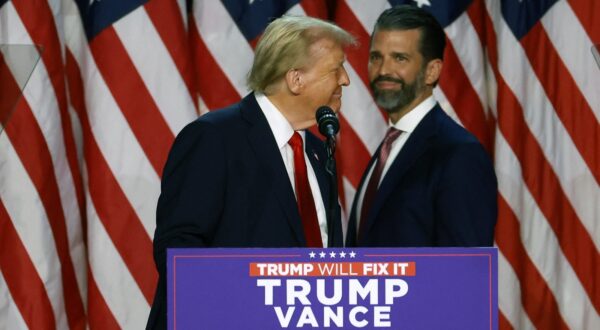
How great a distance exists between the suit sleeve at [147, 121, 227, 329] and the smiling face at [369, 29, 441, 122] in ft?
2.98

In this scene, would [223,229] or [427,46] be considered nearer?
[223,229]

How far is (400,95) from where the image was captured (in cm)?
316

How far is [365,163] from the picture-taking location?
385 centimetres

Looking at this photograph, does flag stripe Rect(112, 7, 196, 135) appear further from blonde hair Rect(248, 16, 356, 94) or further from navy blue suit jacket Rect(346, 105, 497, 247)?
blonde hair Rect(248, 16, 356, 94)

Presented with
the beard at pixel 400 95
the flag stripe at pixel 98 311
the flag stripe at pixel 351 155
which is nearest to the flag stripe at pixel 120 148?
the flag stripe at pixel 98 311

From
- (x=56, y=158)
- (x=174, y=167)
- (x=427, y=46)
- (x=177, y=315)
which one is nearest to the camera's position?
(x=177, y=315)

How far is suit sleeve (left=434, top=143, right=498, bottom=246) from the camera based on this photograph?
9.16ft

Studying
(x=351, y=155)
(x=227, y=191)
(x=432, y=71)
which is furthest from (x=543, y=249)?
(x=227, y=191)

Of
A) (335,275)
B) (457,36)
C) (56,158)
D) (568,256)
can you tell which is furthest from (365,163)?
(335,275)

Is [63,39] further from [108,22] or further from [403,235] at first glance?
[403,235]

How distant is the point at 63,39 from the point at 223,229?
161 cm

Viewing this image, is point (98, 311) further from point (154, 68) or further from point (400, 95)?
point (400, 95)

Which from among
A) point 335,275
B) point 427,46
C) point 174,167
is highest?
point 427,46

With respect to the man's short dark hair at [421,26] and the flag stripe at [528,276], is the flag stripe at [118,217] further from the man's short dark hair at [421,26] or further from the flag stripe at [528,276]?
the flag stripe at [528,276]
